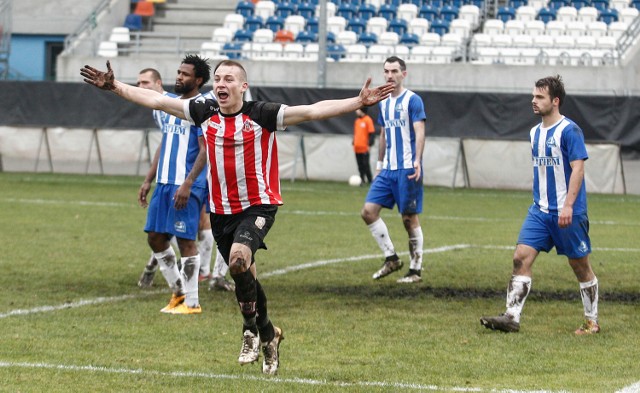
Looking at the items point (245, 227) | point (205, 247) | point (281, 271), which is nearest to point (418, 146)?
point (281, 271)

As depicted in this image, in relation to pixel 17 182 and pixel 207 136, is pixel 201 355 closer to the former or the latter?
pixel 207 136

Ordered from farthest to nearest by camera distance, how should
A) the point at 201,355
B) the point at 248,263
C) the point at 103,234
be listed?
the point at 103,234
the point at 201,355
the point at 248,263

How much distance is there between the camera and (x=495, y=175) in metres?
A: 25.7

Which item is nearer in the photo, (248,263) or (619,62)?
(248,263)

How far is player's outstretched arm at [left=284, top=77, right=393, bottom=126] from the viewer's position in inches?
280

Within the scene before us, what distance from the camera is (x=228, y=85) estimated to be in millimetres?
7402

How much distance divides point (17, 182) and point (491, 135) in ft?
34.7

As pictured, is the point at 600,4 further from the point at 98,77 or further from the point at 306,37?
the point at 98,77

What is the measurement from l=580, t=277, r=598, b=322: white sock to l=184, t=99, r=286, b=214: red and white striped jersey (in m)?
2.91

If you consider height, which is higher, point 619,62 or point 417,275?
point 619,62

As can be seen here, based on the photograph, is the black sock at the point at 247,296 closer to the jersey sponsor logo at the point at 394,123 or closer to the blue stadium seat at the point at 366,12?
the jersey sponsor logo at the point at 394,123

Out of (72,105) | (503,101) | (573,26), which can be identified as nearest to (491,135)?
(503,101)

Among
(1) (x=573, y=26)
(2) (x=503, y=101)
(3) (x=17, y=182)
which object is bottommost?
(3) (x=17, y=182)

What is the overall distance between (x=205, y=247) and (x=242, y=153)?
4.30 m
